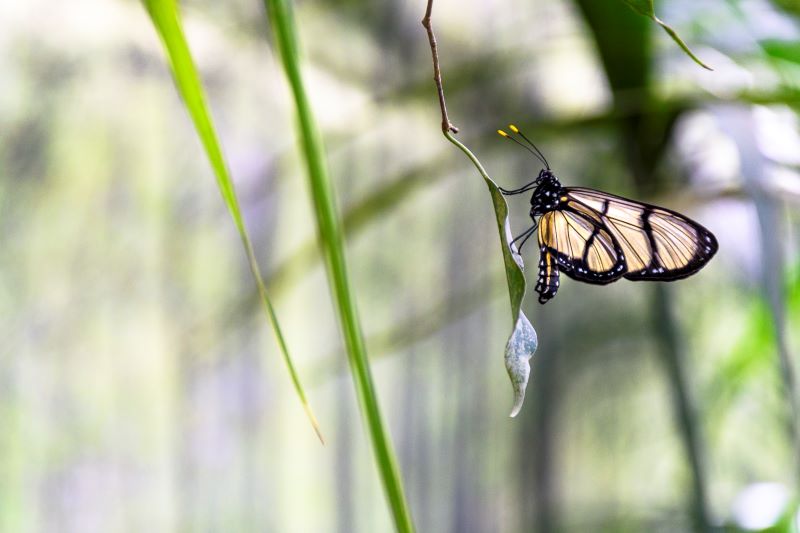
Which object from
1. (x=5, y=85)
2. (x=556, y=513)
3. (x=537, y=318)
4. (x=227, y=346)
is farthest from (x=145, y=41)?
(x=556, y=513)

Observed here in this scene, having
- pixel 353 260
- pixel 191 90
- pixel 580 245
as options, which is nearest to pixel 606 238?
pixel 580 245

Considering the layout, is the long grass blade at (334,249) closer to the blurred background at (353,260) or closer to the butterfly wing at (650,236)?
the butterfly wing at (650,236)

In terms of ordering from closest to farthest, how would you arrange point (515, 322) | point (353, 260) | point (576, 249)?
point (515, 322) → point (576, 249) → point (353, 260)

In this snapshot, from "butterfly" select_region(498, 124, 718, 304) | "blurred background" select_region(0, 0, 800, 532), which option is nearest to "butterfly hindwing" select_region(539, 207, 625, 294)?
"butterfly" select_region(498, 124, 718, 304)

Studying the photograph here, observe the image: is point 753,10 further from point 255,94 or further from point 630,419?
point 630,419

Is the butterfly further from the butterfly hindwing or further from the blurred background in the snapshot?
the blurred background

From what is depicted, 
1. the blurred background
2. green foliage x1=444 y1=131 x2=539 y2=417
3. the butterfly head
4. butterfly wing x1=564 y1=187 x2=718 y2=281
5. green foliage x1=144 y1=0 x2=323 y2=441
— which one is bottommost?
the blurred background

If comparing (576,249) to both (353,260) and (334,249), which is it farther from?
(353,260)

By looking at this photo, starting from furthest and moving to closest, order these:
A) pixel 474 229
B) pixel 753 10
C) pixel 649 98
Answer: pixel 474 229 → pixel 649 98 → pixel 753 10
